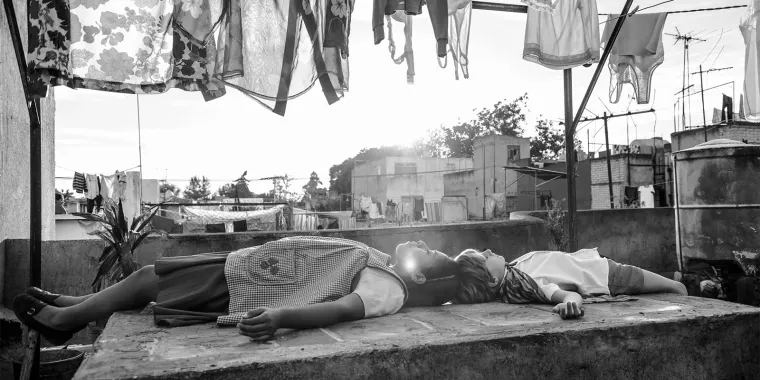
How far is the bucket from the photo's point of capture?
3168 mm

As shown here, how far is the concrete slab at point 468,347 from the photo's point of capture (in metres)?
1.93

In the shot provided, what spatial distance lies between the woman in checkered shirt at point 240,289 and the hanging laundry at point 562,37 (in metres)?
3.47

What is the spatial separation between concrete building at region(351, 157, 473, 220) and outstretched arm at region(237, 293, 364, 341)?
33571mm

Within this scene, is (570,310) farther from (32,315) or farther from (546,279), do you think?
(32,315)

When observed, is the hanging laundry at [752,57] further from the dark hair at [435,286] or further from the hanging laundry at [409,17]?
the dark hair at [435,286]

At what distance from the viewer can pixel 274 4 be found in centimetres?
433

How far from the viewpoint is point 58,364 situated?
3230 millimetres

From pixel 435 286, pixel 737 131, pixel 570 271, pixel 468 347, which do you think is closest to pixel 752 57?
pixel 570 271

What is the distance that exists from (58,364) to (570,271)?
356 cm

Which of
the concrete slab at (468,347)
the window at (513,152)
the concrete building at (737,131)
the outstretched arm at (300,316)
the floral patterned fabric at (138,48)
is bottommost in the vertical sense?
the concrete slab at (468,347)

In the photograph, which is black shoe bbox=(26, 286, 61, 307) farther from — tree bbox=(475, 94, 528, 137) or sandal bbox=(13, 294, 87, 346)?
A: tree bbox=(475, 94, 528, 137)

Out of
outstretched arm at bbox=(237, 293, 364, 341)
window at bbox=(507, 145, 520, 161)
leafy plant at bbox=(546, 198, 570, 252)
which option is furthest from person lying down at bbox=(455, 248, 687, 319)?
window at bbox=(507, 145, 520, 161)

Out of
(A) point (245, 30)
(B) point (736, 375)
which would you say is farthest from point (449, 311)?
(A) point (245, 30)

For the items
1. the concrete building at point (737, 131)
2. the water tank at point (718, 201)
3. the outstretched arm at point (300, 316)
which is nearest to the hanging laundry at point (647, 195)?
the concrete building at point (737, 131)
